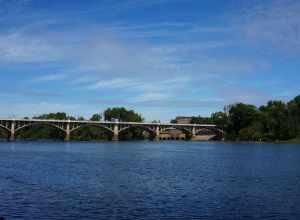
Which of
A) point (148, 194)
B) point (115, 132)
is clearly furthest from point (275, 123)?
point (148, 194)

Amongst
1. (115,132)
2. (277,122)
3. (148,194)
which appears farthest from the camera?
(115,132)

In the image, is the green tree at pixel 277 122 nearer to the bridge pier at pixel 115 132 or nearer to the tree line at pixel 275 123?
the tree line at pixel 275 123

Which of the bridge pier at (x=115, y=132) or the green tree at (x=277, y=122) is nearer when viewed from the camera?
the green tree at (x=277, y=122)

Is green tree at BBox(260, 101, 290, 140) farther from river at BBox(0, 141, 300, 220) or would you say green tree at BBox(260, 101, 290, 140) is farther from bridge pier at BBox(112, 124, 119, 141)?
river at BBox(0, 141, 300, 220)

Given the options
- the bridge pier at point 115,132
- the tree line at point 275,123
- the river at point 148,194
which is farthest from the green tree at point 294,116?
the river at point 148,194

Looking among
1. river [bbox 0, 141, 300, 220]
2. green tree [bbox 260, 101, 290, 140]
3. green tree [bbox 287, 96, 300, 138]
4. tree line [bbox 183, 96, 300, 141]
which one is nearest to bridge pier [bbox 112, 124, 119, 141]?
tree line [bbox 183, 96, 300, 141]

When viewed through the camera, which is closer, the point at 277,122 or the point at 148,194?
the point at 148,194

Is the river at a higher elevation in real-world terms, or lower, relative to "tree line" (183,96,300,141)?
lower

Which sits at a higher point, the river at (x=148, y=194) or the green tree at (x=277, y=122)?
the green tree at (x=277, y=122)

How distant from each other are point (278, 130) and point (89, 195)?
504 feet

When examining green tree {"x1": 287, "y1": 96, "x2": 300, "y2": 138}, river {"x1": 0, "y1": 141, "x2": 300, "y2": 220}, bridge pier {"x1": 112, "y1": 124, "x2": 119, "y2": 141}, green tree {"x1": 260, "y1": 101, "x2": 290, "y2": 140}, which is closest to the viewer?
river {"x1": 0, "y1": 141, "x2": 300, "y2": 220}

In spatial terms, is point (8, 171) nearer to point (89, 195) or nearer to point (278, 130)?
point (89, 195)

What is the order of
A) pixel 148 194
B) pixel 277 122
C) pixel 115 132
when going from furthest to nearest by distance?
1. pixel 115 132
2. pixel 277 122
3. pixel 148 194

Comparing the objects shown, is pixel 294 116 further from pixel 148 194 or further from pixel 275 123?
pixel 148 194
